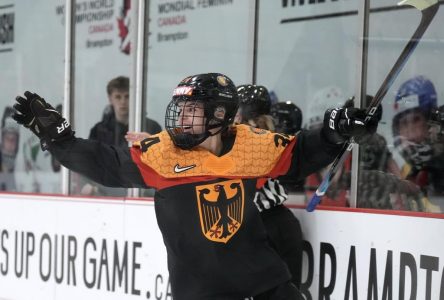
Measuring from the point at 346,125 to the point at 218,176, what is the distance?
0.47 meters

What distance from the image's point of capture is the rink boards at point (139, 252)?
3646 millimetres

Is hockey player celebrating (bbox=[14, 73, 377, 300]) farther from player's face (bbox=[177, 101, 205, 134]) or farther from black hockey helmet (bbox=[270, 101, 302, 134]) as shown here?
black hockey helmet (bbox=[270, 101, 302, 134])

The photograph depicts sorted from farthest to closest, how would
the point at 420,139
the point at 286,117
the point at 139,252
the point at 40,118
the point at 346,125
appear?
the point at 139,252
the point at 286,117
the point at 420,139
the point at 40,118
the point at 346,125

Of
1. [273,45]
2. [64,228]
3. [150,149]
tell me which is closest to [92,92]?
[64,228]

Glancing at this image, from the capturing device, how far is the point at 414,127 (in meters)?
3.94

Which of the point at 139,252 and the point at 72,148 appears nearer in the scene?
the point at 72,148

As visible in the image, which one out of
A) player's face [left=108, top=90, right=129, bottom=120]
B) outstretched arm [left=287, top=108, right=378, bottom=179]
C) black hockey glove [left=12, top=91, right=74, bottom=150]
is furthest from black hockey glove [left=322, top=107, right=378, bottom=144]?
player's face [left=108, top=90, right=129, bottom=120]

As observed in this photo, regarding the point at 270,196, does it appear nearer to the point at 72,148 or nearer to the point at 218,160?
the point at 218,160

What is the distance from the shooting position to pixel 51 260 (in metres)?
5.62

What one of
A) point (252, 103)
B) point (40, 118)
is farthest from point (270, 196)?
point (40, 118)

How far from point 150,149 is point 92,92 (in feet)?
8.66

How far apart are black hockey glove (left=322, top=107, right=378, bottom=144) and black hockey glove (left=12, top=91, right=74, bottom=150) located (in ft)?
3.16

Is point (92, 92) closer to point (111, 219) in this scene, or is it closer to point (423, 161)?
point (111, 219)

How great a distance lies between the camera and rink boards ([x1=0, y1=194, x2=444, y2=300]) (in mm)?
3646
